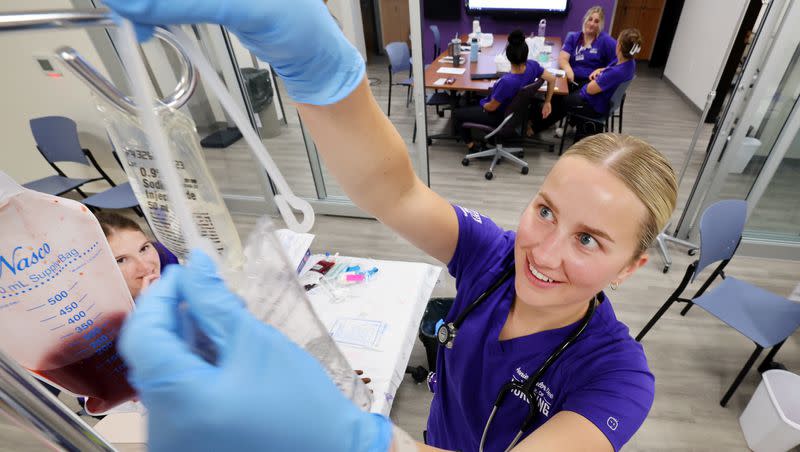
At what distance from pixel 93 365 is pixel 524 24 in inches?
302

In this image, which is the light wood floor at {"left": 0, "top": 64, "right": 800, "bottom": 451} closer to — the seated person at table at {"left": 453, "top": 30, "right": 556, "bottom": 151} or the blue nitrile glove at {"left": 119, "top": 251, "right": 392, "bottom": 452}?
the seated person at table at {"left": 453, "top": 30, "right": 556, "bottom": 151}

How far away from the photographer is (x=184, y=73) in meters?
0.63

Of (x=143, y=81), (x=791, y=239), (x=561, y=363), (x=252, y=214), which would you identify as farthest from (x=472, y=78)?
(x=143, y=81)

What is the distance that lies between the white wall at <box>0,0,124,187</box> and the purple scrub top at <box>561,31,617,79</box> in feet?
15.4

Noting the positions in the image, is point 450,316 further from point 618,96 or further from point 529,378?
point 618,96

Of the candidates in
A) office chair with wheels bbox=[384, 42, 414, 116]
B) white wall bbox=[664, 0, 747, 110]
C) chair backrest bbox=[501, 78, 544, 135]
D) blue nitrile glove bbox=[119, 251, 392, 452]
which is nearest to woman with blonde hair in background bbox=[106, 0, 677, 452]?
blue nitrile glove bbox=[119, 251, 392, 452]

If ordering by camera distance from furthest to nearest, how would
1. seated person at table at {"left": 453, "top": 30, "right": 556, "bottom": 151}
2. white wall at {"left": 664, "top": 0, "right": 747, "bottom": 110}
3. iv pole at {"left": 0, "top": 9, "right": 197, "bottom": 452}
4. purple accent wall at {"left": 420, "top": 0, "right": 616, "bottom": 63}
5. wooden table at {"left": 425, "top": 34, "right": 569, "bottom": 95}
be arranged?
purple accent wall at {"left": 420, "top": 0, "right": 616, "bottom": 63}
white wall at {"left": 664, "top": 0, "right": 747, "bottom": 110}
wooden table at {"left": 425, "top": 34, "right": 569, "bottom": 95}
seated person at table at {"left": 453, "top": 30, "right": 556, "bottom": 151}
iv pole at {"left": 0, "top": 9, "right": 197, "bottom": 452}

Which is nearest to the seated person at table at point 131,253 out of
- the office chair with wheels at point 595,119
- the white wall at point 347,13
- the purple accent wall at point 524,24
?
the white wall at point 347,13

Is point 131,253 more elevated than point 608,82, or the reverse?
point 131,253

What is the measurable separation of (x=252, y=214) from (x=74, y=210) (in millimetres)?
3338

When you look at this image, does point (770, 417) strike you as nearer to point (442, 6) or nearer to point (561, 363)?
point (561, 363)

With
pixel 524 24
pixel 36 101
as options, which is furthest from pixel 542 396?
pixel 524 24

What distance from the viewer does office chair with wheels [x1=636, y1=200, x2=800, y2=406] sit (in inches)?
73.0

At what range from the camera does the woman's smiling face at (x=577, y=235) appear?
0.71 metres
